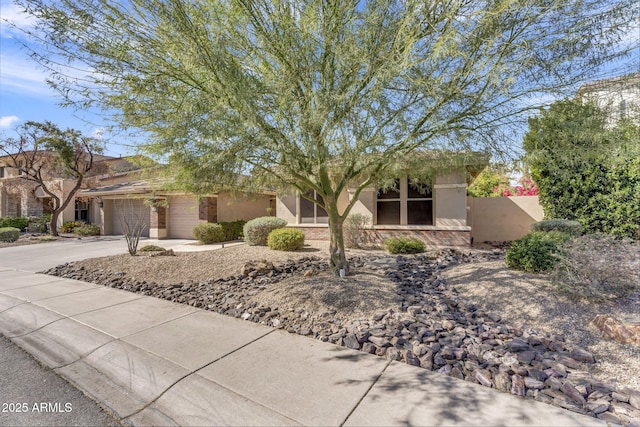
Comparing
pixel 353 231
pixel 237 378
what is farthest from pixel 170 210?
pixel 237 378

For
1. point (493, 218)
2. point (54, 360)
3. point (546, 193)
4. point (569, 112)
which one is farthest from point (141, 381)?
point (493, 218)

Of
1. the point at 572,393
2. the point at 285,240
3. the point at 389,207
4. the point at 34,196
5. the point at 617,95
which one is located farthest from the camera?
the point at 34,196

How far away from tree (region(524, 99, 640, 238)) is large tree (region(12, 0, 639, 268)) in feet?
1.61

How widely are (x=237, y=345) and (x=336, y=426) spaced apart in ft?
6.33

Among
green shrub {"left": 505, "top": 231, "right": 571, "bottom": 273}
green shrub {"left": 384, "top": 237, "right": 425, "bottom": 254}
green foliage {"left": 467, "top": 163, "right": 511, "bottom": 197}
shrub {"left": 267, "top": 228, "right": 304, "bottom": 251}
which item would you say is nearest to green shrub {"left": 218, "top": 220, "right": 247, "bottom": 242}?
shrub {"left": 267, "top": 228, "right": 304, "bottom": 251}

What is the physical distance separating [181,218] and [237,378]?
1534 cm

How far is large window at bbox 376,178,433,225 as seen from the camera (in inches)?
474

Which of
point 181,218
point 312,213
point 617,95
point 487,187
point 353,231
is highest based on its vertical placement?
point 487,187

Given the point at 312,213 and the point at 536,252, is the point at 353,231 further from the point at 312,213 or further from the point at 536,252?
the point at 536,252

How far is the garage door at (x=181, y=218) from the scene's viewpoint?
16516mm

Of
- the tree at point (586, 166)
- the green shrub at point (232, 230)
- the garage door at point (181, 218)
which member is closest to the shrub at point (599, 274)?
the tree at point (586, 166)

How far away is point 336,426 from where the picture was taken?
249 cm

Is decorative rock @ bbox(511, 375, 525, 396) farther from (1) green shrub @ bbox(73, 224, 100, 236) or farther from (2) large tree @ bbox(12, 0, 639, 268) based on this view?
(1) green shrub @ bbox(73, 224, 100, 236)

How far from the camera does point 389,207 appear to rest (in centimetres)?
1250
